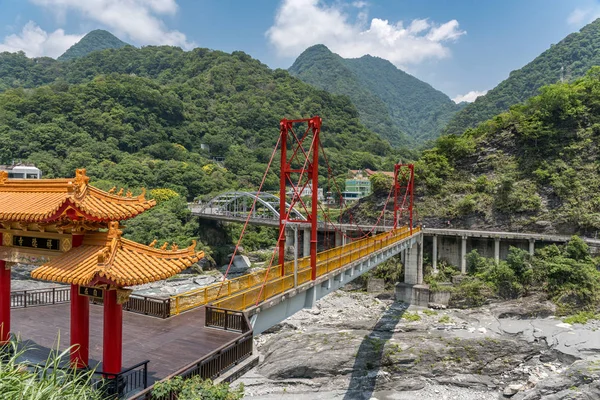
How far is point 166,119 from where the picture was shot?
95.6 metres

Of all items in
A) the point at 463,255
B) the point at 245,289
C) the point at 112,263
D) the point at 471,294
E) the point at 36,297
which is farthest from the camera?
the point at 463,255

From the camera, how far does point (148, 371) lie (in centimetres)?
902

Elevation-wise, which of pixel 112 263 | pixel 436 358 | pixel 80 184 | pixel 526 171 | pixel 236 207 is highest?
pixel 526 171

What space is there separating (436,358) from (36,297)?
2087 centimetres

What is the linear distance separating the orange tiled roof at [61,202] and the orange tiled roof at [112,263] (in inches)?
25.9

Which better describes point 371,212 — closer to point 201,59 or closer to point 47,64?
point 201,59

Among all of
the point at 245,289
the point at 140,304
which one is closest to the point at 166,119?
the point at 140,304

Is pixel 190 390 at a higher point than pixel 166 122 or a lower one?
lower

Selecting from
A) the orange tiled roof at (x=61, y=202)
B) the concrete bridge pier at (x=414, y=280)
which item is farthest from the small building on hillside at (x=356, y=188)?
the orange tiled roof at (x=61, y=202)

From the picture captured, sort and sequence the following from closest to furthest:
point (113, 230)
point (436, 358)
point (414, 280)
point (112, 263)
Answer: point (112, 263) → point (113, 230) → point (436, 358) → point (414, 280)

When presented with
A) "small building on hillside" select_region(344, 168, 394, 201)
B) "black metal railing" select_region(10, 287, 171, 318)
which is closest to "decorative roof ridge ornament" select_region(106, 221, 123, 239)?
"black metal railing" select_region(10, 287, 171, 318)

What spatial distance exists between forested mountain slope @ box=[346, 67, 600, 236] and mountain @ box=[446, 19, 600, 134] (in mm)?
56302

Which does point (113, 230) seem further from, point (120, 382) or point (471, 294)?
point (471, 294)

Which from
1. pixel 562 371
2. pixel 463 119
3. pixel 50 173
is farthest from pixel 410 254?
pixel 463 119
